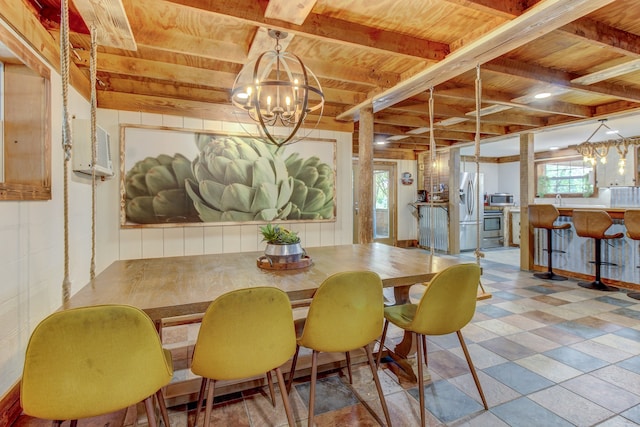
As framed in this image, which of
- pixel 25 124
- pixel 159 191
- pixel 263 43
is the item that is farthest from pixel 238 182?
pixel 25 124

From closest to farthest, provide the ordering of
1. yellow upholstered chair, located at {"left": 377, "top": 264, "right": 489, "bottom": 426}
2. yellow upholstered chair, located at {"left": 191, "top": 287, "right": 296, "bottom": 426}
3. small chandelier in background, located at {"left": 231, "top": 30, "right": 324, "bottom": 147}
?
yellow upholstered chair, located at {"left": 191, "top": 287, "right": 296, "bottom": 426} → yellow upholstered chair, located at {"left": 377, "top": 264, "right": 489, "bottom": 426} → small chandelier in background, located at {"left": 231, "top": 30, "right": 324, "bottom": 147}

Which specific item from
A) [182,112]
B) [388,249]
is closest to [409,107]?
[388,249]

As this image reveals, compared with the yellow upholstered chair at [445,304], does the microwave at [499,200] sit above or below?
above

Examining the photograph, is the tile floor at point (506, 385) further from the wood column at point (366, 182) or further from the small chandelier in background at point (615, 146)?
the small chandelier in background at point (615, 146)

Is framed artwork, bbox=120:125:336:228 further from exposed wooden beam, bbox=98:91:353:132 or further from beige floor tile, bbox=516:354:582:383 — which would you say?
beige floor tile, bbox=516:354:582:383

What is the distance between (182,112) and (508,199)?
7.68 meters

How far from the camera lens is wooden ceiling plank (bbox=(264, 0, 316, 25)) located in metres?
1.89

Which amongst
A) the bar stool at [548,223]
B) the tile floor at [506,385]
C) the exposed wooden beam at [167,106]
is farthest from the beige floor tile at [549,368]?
the exposed wooden beam at [167,106]

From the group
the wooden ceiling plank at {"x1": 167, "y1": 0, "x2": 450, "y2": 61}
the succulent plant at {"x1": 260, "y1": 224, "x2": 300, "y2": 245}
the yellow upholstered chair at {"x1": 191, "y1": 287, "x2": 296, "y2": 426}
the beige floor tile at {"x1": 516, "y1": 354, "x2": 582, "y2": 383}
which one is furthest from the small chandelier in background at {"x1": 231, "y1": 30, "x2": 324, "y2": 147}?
the beige floor tile at {"x1": 516, "y1": 354, "x2": 582, "y2": 383}

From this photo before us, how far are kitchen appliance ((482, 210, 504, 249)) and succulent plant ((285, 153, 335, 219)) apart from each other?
497 cm

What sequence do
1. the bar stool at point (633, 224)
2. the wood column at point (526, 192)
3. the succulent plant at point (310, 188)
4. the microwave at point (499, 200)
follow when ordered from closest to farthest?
the bar stool at point (633, 224) → the succulent plant at point (310, 188) → the wood column at point (526, 192) → the microwave at point (499, 200)

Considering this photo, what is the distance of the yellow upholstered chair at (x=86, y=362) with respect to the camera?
106 cm

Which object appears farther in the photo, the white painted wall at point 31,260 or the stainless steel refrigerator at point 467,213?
the stainless steel refrigerator at point 467,213

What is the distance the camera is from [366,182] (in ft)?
12.0
